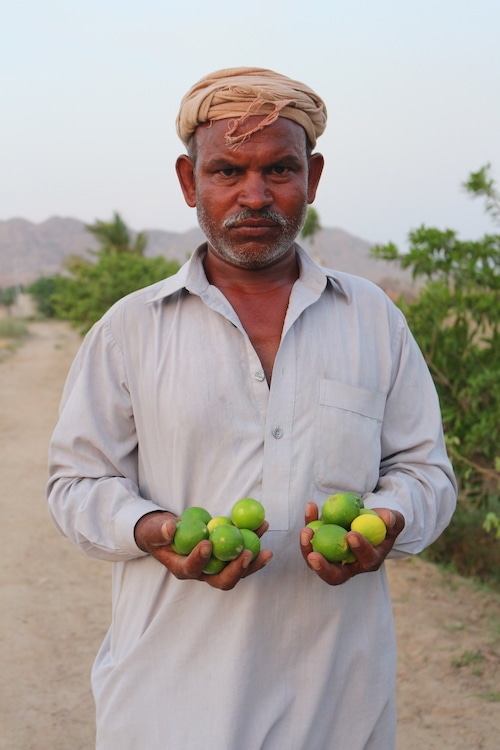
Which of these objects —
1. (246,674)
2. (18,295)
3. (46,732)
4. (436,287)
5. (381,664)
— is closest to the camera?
(246,674)

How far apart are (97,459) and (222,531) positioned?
17.2 inches

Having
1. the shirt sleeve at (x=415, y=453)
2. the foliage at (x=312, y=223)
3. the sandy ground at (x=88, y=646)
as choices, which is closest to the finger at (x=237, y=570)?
the shirt sleeve at (x=415, y=453)

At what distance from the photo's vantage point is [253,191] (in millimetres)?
2141

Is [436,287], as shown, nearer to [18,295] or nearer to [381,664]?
[381,664]

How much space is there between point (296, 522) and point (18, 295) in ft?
146

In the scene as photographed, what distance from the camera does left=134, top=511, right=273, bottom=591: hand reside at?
1833 millimetres

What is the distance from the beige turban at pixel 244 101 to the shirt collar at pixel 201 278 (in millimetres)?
343

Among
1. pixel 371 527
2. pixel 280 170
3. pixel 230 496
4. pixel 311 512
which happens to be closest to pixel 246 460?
pixel 230 496

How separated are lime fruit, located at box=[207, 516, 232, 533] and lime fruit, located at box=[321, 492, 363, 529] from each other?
0.77ft

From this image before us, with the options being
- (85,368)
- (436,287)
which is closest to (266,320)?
(85,368)

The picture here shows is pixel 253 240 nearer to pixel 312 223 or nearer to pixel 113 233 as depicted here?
pixel 312 223

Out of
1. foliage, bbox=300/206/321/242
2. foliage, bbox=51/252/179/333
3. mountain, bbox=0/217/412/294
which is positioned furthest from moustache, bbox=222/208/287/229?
mountain, bbox=0/217/412/294

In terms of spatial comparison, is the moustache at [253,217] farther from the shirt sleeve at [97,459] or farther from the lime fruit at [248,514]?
the lime fruit at [248,514]

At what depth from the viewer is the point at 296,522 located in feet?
6.92
